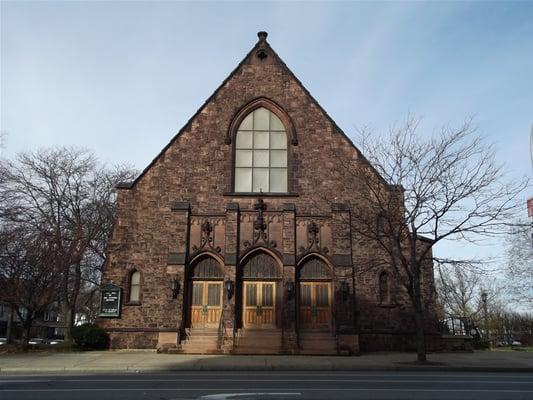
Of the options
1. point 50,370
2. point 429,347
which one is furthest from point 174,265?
point 429,347

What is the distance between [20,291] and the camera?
76.7 feet

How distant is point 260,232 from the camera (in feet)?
79.6

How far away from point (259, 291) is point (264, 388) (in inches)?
503

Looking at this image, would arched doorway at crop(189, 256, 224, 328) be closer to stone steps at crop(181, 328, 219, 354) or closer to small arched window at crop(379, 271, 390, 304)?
stone steps at crop(181, 328, 219, 354)

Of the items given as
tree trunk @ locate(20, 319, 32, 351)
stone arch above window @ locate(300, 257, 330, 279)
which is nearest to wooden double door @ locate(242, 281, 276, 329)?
stone arch above window @ locate(300, 257, 330, 279)

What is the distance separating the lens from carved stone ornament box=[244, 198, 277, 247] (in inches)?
949

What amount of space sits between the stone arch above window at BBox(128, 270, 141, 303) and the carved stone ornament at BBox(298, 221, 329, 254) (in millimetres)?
7475

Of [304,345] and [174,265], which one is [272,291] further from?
[174,265]

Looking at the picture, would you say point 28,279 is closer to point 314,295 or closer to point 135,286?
point 135,286

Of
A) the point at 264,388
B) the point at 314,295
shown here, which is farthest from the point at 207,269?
the point at 264,388

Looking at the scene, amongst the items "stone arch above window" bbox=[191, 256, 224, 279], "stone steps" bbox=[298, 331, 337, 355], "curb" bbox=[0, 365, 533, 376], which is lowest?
"curb" bbox=[0, 365, 533, 376]

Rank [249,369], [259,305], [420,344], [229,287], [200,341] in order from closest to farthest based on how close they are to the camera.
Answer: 1. [249,369]
2. [420,344]
3. [200,341]
4. [229,287]
5. [259,305]

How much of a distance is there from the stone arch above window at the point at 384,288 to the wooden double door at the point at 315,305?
8.00 feet

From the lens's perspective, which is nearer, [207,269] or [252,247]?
[252,247]
